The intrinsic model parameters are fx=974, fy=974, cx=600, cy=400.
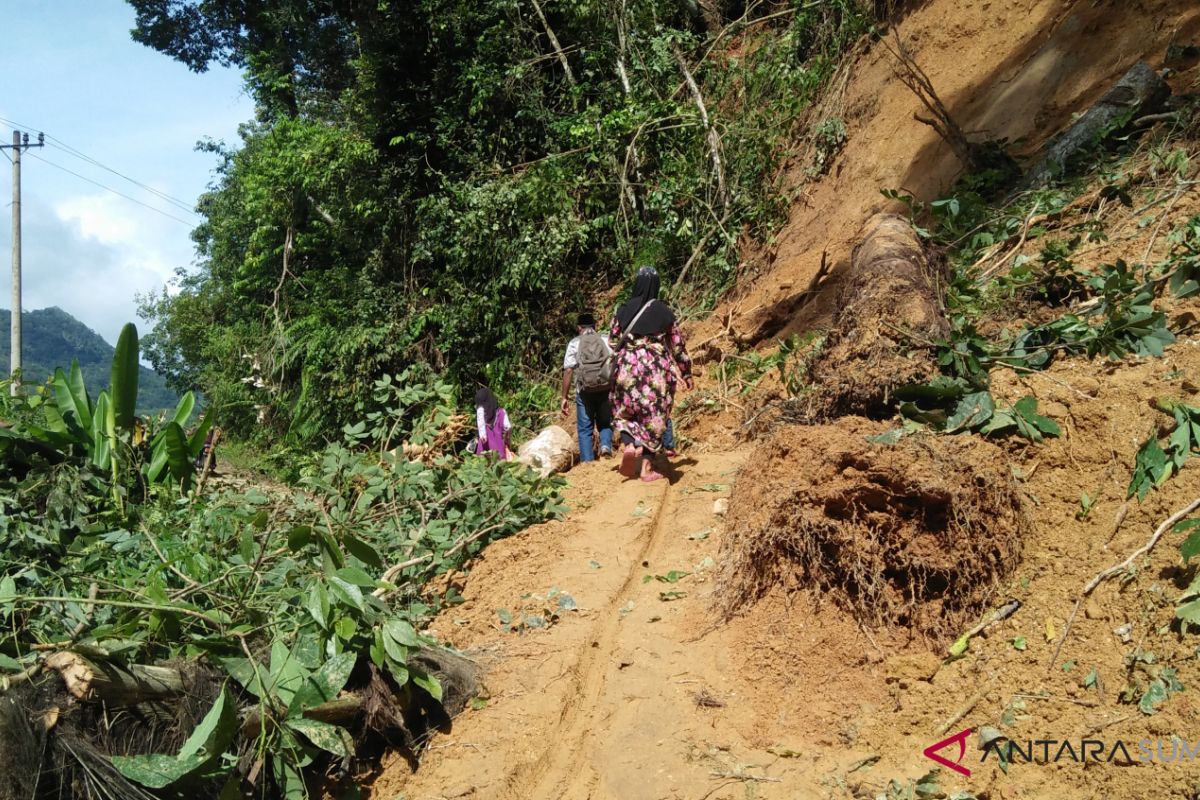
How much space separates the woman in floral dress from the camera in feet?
23.7

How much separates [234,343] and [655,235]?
11041 mm

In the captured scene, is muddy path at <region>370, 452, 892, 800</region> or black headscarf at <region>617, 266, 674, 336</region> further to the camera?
black headscarf at <region>617, 266, 674, 336</region>

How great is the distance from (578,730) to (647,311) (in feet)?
12.1

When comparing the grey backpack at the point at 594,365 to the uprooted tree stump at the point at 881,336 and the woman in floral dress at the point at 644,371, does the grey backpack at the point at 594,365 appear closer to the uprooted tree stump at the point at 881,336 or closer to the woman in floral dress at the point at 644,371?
the woman in floral dress at the point at 644,371

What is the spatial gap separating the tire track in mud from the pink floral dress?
1.81 m

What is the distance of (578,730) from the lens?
4352 millimetres

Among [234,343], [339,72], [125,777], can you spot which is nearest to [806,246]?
[125,777]

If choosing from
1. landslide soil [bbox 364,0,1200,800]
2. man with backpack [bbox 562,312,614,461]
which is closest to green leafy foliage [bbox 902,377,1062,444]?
landslide soil [bbox 364,0,1200,800]

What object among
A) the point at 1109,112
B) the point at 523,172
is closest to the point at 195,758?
the point at 1109,112

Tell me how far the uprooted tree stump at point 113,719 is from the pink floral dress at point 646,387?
11.1 ft

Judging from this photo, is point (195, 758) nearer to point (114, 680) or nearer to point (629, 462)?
point (114, 680)

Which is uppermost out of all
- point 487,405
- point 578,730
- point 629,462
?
point 487,405

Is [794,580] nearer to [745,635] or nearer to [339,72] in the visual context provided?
[745,635]

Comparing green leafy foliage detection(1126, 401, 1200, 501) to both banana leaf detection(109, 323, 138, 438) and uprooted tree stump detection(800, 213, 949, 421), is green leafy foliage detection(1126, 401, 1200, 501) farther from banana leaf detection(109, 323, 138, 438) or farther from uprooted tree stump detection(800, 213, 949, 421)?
banana leaf detection(109, 323, 138, 438)
